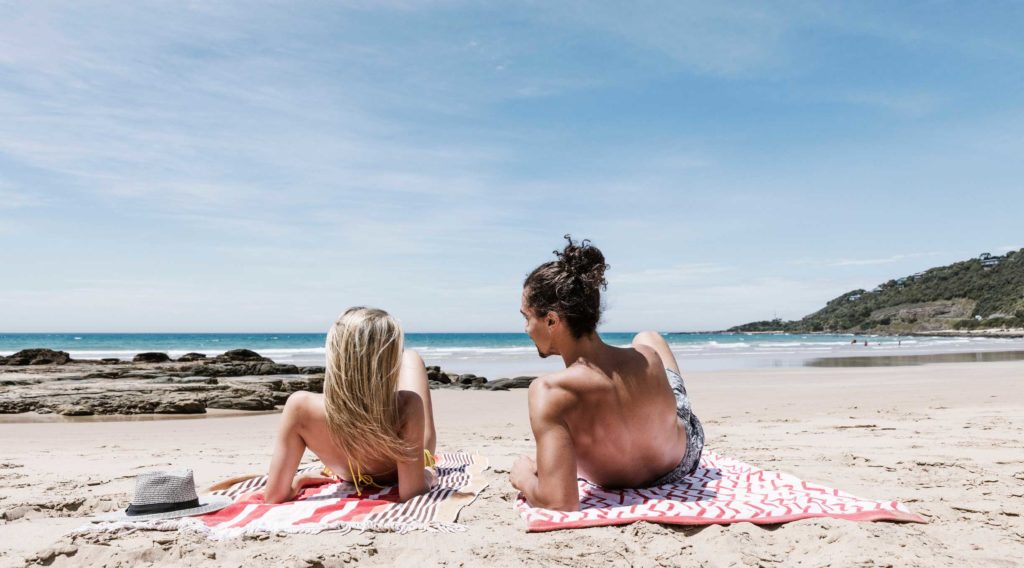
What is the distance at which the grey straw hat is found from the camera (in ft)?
11.6

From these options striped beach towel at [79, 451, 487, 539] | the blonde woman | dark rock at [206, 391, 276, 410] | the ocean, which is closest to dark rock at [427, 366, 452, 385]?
the ocean

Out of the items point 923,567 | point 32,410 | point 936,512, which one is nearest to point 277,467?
point 923,567

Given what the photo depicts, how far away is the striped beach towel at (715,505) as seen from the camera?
331cm

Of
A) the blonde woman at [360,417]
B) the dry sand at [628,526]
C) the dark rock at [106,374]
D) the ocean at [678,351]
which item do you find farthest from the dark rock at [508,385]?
the blonde woman at [360,417]

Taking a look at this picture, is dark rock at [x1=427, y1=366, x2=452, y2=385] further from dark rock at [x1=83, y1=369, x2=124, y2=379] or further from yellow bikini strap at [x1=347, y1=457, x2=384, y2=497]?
yellow bikini strap at [x1=347, y1=457, x2=384, y2=497]

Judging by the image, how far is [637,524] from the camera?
3.29m

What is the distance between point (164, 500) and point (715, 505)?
10.0 feet

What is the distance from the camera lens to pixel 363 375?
3629 mm

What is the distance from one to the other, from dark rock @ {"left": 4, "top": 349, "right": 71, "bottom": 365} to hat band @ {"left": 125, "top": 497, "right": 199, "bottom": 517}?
19.0m

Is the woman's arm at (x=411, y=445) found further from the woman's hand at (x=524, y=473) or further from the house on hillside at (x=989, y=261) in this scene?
the house on hillside at (x=989, y=261)

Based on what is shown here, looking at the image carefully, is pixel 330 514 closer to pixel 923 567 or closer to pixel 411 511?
pixel 411 511

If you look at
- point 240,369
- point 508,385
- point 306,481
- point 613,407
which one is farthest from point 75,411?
point 613,407

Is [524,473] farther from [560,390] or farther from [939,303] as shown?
[939,303]

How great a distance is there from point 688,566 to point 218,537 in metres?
2.30
